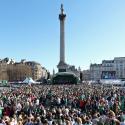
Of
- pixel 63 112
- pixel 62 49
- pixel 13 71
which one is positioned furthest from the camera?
pixel 13 71

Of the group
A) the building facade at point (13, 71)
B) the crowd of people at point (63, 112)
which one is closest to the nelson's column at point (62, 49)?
the crowd of people at point (63, 112)

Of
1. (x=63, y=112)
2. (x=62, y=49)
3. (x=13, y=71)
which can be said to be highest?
(x=62, y=49)

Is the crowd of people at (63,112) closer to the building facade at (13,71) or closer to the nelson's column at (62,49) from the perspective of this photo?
the nelson's column at (62,49)

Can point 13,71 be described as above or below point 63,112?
above

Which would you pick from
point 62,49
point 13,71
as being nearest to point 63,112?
point 62,49

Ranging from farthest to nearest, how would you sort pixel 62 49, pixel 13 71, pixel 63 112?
pixel 13 71
pixel 62 49
pixel 63 112

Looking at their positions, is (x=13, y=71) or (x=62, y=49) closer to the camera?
(x=62, y=49)

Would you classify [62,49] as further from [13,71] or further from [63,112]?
[13,71]

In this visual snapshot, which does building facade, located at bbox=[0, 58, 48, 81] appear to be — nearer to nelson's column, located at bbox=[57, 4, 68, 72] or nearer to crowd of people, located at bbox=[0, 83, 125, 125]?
nelson's column, located at bbox=[57, 4, 68, 72]

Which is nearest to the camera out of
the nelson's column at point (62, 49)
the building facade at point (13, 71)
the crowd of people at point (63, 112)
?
the crowd of people at point (63, 112)

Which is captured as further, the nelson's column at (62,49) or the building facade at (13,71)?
the building facade at (13,71)

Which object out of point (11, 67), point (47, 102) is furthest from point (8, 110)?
point (11, 67)

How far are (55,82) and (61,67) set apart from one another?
7301mm

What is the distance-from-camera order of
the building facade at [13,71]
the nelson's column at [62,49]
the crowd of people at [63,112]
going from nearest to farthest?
the crowd of people at [63,112] < the nelson's column at [62,49] < the building facade at [13,71]
